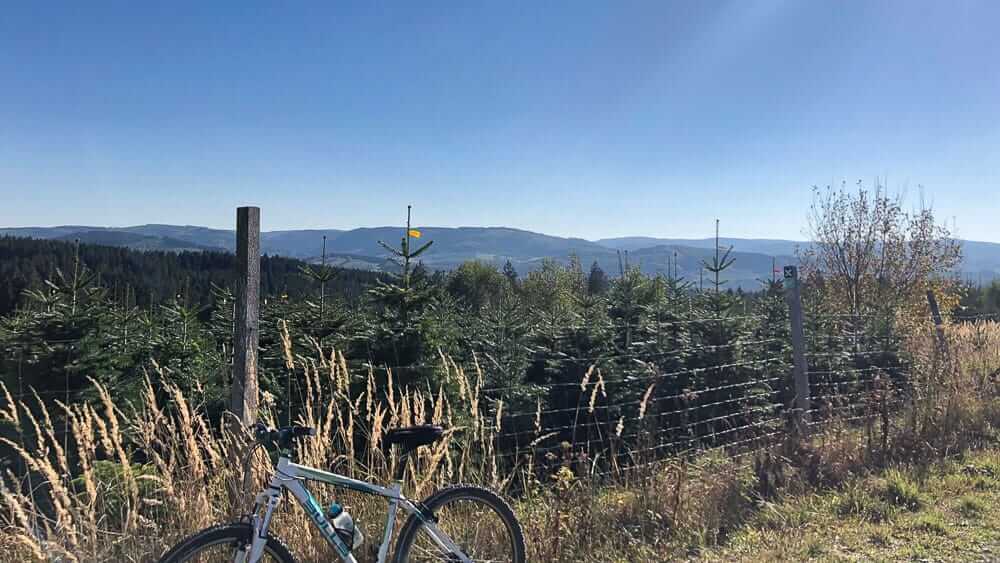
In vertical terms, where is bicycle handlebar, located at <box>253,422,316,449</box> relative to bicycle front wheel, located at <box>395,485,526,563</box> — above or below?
above

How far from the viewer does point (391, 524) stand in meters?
2.61

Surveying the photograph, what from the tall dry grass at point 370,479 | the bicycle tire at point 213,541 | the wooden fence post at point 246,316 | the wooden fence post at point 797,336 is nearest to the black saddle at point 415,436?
the bicycle tire at point 213,541

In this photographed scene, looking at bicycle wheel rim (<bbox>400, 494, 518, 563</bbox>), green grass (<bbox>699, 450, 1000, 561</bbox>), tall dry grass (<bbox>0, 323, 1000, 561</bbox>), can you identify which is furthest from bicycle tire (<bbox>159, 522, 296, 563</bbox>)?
green grass (<bbox>699, 450, 1000, 561</bbox>)

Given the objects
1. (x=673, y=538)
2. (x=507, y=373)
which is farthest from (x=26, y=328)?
(x=673, y=538)

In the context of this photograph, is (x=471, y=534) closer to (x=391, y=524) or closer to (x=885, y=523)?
(x=391, y=524)

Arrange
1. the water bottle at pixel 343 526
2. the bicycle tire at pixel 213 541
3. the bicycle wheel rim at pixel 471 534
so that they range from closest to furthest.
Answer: the bicycle tire at pixel 213 541 < the water bottle at pixel 343 526 < the bicycle wheel rim at pixel 471 534

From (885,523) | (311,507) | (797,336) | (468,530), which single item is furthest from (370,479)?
(797,336)

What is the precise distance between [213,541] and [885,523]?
13.4 ft

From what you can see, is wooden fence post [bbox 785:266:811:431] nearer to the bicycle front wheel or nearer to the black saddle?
the bicycle front wheel

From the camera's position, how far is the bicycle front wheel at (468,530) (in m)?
2.79

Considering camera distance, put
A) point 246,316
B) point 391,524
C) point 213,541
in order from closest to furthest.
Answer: point 213,541, point 391,524, point 246,316

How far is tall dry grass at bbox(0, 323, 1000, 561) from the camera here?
2.93m

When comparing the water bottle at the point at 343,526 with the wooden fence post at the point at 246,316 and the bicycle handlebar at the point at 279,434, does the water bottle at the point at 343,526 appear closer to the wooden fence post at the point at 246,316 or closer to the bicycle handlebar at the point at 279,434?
the bicycle handlebar at the point at 279,434

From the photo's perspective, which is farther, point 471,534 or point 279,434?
point 471,534
